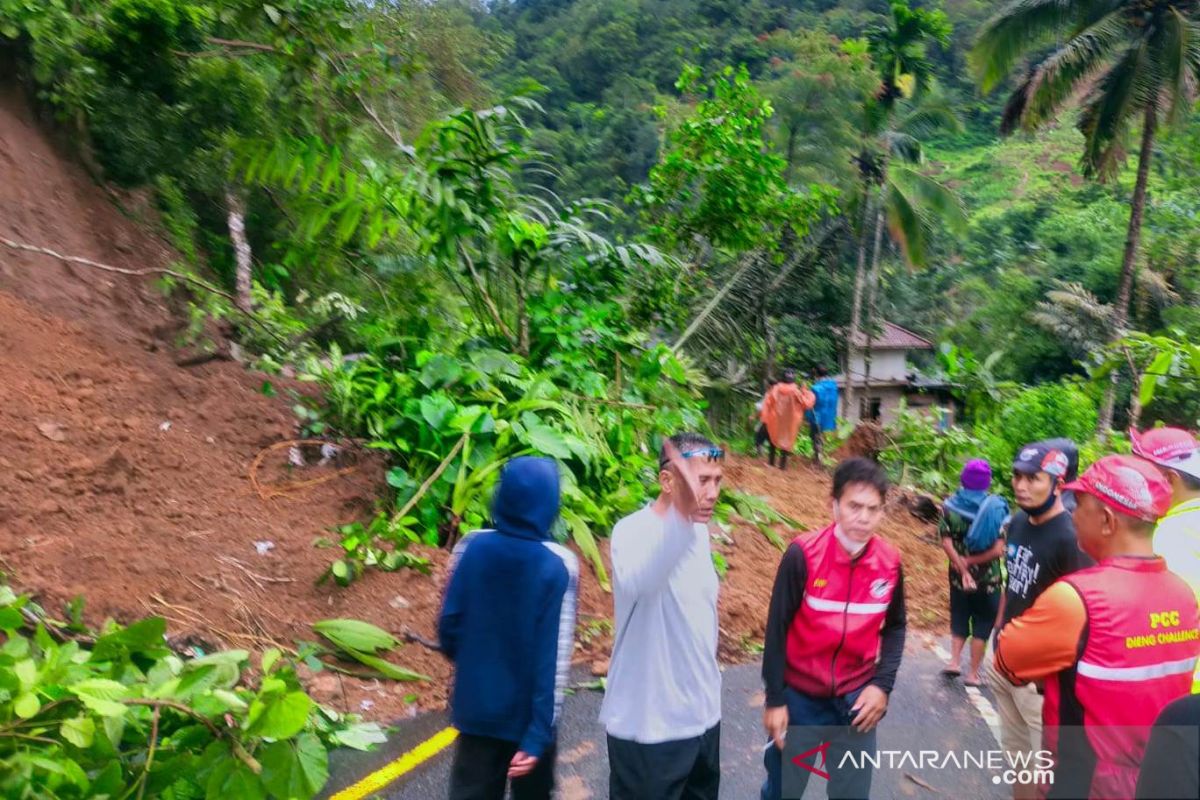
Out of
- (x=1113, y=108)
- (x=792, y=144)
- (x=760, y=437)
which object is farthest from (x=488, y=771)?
(x=792, y=144)

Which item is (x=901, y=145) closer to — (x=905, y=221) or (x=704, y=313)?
(x=905, y=221)

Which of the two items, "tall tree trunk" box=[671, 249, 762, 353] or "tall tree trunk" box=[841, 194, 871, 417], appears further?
"tall tree trunk" box=[841, 194, 871, 417]

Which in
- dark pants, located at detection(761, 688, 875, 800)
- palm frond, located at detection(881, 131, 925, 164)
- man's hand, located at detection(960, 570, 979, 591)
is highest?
palm frond, located at detection(881, 131, 925, 164)

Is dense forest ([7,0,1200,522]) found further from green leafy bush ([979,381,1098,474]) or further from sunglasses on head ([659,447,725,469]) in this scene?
sunglasses on head ([659,447,725,469])

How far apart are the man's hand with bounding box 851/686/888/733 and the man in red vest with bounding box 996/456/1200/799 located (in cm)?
61

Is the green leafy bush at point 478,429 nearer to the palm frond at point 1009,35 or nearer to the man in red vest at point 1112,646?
the man in red vest at point 1112,646

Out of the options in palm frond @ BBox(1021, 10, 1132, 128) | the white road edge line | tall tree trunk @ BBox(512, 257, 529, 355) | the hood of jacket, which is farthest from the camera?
palm frond @ BBox(1021, 10, 1132, 128)

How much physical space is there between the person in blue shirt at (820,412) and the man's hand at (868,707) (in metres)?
10.6

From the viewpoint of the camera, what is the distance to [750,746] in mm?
4336

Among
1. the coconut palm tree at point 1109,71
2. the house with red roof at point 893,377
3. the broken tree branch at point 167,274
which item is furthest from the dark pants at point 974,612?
the house with red roof at point 893,377

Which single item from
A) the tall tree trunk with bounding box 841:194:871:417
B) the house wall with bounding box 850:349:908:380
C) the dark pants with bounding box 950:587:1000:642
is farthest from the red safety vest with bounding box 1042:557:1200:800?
the house wall with bounding box 850:349:908:380

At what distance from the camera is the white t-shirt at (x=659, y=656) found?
2.70 m

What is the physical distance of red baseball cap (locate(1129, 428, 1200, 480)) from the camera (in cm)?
320

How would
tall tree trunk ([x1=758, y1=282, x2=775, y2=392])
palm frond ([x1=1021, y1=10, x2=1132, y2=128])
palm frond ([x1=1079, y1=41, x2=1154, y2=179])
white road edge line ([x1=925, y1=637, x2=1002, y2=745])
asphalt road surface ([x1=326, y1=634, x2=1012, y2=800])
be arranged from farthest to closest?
tall tree trunk ([x1=758, y1=282, x2=775, y2=392])
palm frond ([x1=1021, y1=10, x2=1132, y2=128])
palm frond ([x1=1079, y1=41, x2=1154, y2=179])
white road edge line ([x1=925, y1=637, x2=1002, y2=745])
asphalt road surface ([x1=326, y1=634, x2=1012, y2=800])
